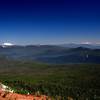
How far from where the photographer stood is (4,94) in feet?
87.0

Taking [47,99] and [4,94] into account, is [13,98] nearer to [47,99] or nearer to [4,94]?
[4,94]

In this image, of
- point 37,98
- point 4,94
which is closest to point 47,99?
point 37,98

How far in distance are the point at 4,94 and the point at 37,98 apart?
393 cm

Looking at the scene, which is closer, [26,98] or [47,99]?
[26,98]

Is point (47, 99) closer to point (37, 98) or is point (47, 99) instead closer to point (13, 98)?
point (37, 98)

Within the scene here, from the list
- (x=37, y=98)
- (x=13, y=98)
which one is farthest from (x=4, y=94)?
(x=37, y=98)

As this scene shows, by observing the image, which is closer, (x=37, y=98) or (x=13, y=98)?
(x=13, y=98)

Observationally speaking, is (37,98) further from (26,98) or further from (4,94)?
(4,94)

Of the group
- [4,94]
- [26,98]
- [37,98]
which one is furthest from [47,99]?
[4,94]

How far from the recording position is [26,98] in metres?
26.1

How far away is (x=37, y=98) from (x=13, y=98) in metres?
3.22

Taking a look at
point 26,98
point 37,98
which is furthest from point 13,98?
point 37,98

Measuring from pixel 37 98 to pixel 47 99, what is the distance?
56.2 inches

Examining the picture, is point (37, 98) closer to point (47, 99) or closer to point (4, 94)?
point (47, 99)
